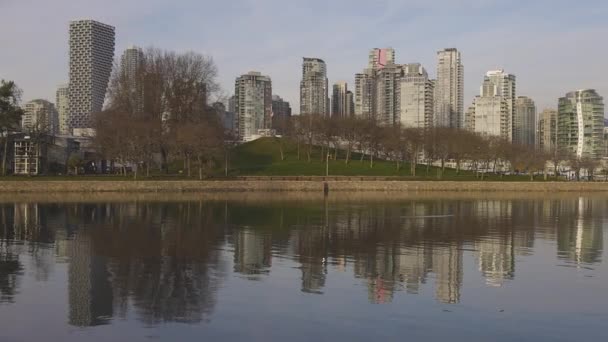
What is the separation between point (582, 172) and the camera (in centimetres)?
16425

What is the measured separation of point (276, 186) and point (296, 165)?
2528 centimetres

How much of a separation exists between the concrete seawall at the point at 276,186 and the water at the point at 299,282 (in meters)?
38.7

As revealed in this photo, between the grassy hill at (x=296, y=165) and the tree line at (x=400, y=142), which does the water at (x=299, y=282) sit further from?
the tree line at (x=400, y=142)

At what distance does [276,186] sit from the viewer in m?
85.4

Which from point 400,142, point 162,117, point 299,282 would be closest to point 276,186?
point 162,117

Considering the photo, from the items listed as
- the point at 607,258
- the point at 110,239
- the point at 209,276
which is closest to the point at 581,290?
the point at 607,258

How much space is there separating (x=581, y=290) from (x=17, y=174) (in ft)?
260

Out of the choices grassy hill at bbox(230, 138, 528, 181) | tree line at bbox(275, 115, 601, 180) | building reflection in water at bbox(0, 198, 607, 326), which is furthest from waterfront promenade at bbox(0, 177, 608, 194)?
building reflection in water at bbox(0, 198, 607, 326)

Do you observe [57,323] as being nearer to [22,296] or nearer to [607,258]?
[22,296]

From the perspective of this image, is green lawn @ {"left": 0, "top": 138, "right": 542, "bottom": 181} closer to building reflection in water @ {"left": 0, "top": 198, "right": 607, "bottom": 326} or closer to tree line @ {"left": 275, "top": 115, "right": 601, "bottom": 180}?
tree line @ {"left": 275, "top": 115, "right": 601, "bottom": 180}

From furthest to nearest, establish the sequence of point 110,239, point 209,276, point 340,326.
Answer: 1. point 110,239
2. point 209,276
3. point 340,326

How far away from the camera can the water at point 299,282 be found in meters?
14.5

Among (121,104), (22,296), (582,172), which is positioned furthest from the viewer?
(582,172)

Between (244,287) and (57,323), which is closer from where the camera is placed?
(57,323)
